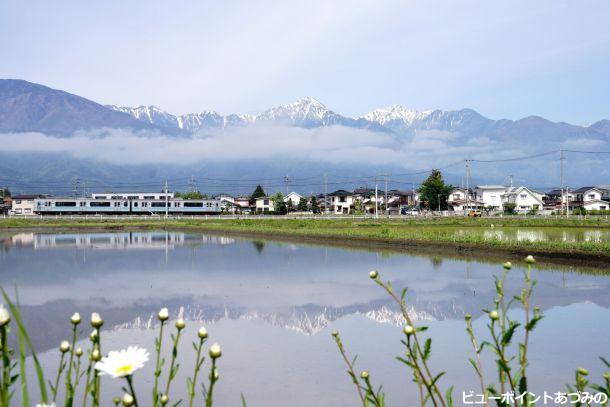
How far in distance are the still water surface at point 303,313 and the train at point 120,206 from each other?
38752 mm

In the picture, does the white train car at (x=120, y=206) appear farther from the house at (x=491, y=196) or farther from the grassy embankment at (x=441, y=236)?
the house at (x=491, y=196)

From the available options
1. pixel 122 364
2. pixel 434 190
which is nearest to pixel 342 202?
pixel 434 190

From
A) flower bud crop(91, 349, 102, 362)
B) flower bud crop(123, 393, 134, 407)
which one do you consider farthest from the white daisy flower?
flower bud crop(91, 349, 102, 362)

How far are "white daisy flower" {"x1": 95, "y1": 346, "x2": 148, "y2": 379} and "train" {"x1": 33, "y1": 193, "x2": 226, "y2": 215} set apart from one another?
5017 cm

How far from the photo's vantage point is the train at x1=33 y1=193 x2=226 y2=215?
5162cm

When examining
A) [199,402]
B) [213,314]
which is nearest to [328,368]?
[199,402]

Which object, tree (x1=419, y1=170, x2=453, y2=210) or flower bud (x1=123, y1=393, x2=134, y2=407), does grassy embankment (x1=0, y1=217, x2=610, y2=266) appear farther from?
tree (x1=419, y1=170, x2=453, y2=210)

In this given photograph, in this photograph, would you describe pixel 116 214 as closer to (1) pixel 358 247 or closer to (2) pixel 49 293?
(1) pixel 358 247

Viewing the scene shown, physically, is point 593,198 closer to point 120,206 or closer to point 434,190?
point 434,190

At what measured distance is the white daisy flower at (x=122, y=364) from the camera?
3.85 ft

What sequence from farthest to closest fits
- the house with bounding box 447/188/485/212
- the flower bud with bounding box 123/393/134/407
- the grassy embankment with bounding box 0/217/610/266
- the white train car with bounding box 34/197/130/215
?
the house with bounding box 447/188/485/212 < the white train car with bounding box 34/197/130/215 < the grassy embankment with bounding box 0/217/610/266 < the flower bud with bounding box 123/393/134/407

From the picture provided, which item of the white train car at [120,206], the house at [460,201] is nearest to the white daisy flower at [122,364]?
the white train car at [120,206]

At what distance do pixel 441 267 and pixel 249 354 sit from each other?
358 inches

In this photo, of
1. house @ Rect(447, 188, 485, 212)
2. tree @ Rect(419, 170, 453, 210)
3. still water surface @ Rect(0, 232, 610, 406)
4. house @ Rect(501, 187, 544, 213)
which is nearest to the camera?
still water surface @ Rect(0, 232, 610, 406)
